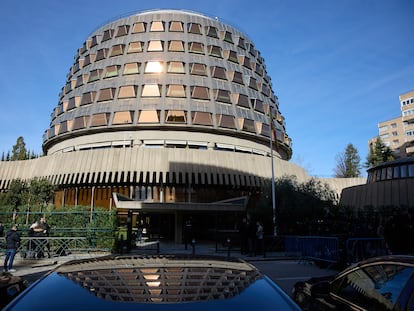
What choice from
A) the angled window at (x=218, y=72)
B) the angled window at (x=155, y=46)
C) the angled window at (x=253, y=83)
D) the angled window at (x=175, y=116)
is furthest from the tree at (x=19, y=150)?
the angled window at (x=253, y=83)

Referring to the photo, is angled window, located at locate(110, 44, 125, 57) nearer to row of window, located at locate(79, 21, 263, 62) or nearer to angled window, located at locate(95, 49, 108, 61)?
angled window, located at locate(95, 49, 108, 61)

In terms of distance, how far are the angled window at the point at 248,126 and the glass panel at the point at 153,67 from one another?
11639 millimetres

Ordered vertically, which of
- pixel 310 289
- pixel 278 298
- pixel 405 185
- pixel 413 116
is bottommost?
pixel 310 289

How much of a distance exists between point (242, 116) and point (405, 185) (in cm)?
1826

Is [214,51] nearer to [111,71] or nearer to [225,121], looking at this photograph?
[225,121]

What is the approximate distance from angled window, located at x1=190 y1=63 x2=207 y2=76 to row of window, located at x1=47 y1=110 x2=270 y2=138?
213 inches

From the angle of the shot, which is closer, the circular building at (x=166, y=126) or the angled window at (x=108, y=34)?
the circular building at (x=166, y=126)

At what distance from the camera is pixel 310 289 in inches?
186

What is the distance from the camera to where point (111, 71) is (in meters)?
42.5

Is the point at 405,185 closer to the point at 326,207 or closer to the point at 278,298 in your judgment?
the point at 326,207

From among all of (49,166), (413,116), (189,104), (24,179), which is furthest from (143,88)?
(413,116)

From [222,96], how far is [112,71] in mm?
13636

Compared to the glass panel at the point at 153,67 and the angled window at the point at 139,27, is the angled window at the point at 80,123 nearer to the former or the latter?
the glass panel at the point at 153,67

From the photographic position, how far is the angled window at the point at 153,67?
40906 mm
